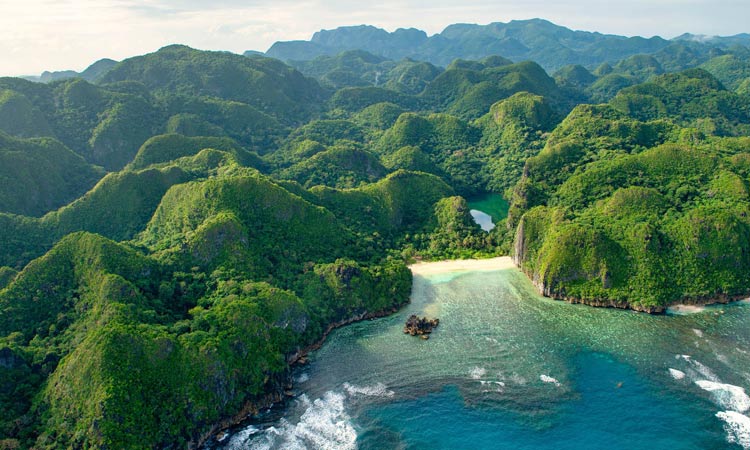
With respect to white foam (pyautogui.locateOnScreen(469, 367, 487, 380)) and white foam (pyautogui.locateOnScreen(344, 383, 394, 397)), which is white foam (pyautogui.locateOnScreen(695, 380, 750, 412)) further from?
white foam (pyautogui.locateOnScreen(344, 383, 394, 397))

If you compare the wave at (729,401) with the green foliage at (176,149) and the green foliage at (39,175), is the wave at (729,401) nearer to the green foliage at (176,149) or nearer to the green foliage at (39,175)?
the green foliage at (176,149)

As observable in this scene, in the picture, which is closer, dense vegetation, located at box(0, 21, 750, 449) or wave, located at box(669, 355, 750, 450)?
wave, located at box(669, 355, 750, 450)

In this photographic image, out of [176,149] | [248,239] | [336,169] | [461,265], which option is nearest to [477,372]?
[461,265]

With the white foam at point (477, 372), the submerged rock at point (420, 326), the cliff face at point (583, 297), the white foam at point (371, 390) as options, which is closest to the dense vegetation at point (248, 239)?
the cliff face at point (583, 297)

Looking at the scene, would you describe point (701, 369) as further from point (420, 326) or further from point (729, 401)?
point (420, 326)

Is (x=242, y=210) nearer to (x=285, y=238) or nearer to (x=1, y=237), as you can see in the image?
(x=285, y=238)

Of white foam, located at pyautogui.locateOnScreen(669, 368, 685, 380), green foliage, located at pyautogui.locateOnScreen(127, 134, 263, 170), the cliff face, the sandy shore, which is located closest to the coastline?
the sandy shore

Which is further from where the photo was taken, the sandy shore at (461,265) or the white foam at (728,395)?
the sandy shore at (461,265)
